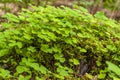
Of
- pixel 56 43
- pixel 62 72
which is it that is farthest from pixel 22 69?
pixel 56 43

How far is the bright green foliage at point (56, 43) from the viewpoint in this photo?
8.87ft

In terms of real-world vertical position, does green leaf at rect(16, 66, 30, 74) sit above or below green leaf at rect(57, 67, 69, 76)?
above

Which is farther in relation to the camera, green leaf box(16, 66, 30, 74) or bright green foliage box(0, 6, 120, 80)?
bright green foliage box(0, 6, 120, 80)

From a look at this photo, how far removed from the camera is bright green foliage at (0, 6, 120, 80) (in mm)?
2703

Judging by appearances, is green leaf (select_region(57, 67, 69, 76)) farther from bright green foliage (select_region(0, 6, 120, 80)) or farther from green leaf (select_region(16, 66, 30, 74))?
green leaf (select_region(16, 66, 30, 74))

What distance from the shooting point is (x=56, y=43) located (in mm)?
2971

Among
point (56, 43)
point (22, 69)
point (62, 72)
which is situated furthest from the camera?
point (56, 43)

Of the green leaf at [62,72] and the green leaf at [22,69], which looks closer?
the green leaf at [22,69]

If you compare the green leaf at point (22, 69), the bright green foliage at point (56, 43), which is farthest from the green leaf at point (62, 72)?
the green leaf at point (22, 69)

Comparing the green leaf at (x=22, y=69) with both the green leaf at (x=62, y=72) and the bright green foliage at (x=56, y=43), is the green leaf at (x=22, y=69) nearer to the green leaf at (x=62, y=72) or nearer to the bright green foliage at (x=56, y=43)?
the bright green foliage at (x=56, y=43)

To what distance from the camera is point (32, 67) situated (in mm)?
2639

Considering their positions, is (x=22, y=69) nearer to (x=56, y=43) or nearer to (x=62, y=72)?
(x=62, y=72)

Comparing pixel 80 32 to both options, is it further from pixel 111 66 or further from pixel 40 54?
pixel 111 66

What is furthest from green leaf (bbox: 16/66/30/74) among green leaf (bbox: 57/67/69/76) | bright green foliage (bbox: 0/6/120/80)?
green leaf (bbox: 57/67/69/76)
